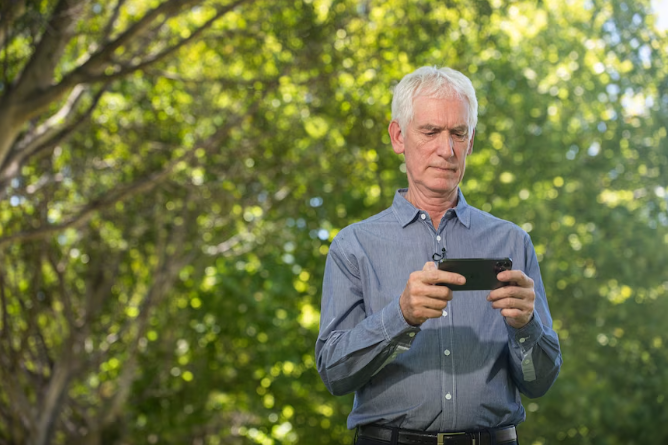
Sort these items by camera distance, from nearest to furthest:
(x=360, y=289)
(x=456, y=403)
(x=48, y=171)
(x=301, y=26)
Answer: (x=456, y=403), (x=360, y=289), (x=301, y=26), (x=48, y=171)

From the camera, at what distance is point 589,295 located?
1140cm

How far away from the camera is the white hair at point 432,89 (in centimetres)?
240

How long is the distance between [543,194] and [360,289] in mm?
10340

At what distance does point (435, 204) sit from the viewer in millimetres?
2516

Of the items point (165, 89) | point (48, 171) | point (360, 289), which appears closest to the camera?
point (360, 289)

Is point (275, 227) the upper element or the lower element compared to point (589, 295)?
upper

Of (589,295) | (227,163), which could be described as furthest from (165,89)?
(589,295)

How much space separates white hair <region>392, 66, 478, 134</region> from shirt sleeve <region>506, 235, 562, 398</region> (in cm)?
61

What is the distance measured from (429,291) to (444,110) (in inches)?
26.5

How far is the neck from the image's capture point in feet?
8.24

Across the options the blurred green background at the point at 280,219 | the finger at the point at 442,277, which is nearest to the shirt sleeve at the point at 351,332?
the finger at the point at 442,277

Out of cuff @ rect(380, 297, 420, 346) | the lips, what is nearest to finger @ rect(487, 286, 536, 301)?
cuff @ rect(380, 297, 420, 346)

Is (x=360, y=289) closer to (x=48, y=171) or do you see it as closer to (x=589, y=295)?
(x=48, y=171)

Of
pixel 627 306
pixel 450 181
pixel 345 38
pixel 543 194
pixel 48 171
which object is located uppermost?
pixel 345 38
